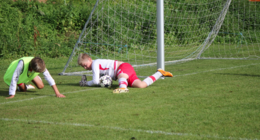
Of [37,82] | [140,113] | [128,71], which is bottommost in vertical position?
[140,113]

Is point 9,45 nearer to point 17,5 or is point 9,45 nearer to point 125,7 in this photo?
point 17,5

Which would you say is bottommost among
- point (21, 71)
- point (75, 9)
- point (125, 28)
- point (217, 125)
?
point (217, 125)

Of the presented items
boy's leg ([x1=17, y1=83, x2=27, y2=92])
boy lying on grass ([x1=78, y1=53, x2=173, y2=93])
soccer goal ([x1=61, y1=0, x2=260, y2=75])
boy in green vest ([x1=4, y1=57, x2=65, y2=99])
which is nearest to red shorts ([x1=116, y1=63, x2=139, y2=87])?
boy lying on grass ([x1=78, y1=53, x2=173, y2=93])

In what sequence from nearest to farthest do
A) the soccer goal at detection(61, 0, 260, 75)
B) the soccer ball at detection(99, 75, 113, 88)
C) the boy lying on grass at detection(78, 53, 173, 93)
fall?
the boy lying on grass at detection(78, 53, 173, 93)
the soccer ball at detection(99, 75, 113, 88)
the soccer goal at detection(61, 0, 260, 75)

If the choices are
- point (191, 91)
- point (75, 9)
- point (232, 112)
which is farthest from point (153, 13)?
point (232, 112)

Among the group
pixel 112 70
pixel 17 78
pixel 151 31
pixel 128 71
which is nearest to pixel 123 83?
pixel 128 71

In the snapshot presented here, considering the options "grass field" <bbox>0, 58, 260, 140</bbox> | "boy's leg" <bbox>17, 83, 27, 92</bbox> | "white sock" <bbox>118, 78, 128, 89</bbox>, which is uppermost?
"white sock" <bbox>118, 78, 128, 89</bbox>

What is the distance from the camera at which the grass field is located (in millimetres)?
3727

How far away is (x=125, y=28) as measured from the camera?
12133 millimetres

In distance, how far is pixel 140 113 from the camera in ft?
15.2

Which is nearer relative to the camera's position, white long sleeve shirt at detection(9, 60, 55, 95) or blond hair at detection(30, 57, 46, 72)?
blond hair at detection(30, 57, 46, 72)

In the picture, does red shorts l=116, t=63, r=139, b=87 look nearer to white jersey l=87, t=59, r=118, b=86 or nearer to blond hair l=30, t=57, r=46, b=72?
white jersey l=87, t=59, r=118, b=86

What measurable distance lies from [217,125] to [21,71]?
3766 millimetres

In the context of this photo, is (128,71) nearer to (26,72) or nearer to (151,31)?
(26,72)
